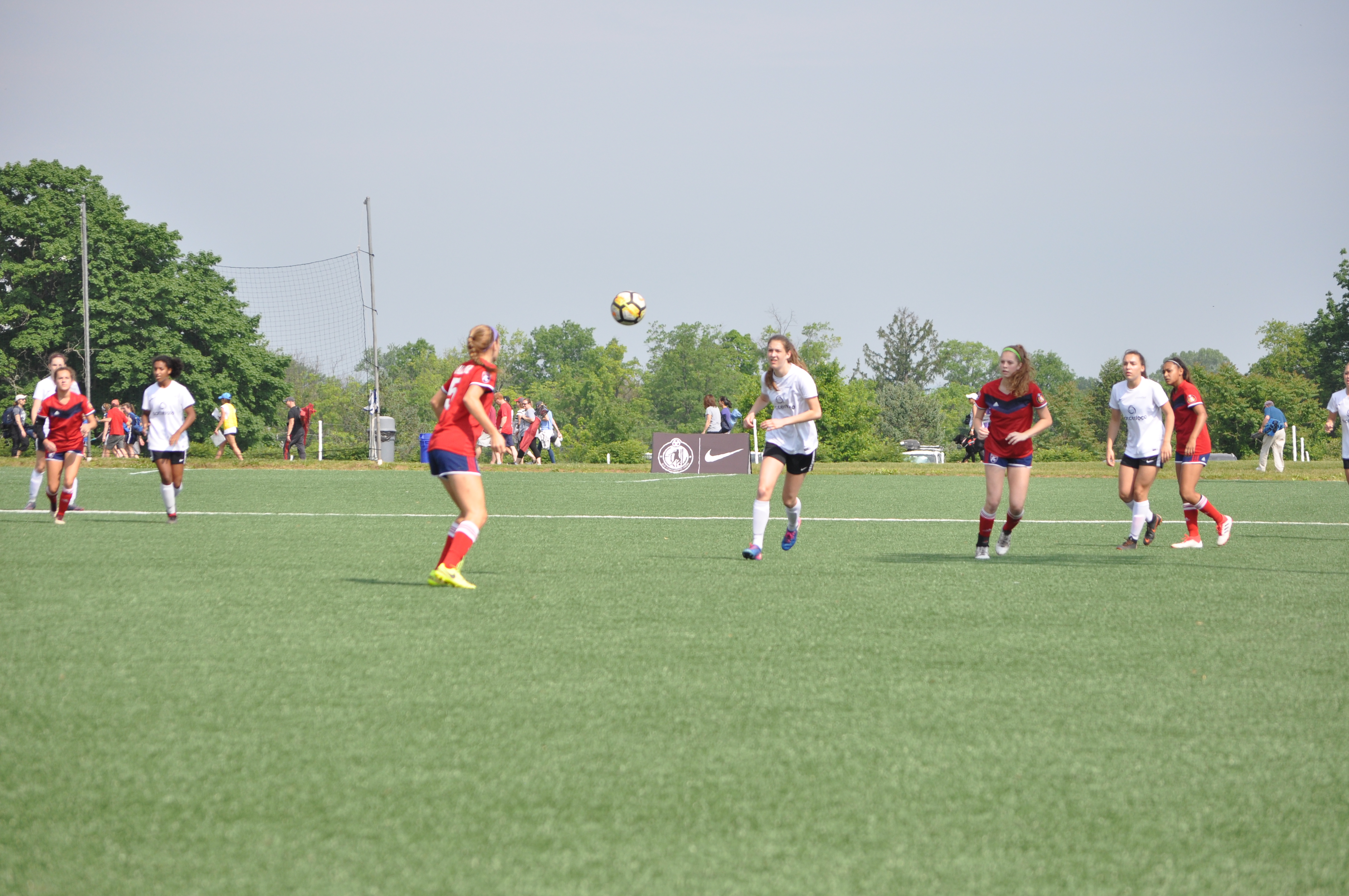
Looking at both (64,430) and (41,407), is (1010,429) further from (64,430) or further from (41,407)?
(41,407)

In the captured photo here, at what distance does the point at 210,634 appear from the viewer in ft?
20.8

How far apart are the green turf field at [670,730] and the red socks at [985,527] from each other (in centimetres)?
121

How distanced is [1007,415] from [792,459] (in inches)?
80.0

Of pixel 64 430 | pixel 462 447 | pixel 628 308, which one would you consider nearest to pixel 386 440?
pixel 628 308

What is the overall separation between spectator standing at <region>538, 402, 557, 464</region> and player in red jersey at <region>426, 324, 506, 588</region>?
3066cm

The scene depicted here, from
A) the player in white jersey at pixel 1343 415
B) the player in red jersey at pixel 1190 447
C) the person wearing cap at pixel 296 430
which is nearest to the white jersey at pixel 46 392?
the player in red jersey at pixel 1190 447

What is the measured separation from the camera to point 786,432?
35.8 ft

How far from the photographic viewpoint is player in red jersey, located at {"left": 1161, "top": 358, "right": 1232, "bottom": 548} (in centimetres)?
1208

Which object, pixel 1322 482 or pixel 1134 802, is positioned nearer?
pixel 1134 802

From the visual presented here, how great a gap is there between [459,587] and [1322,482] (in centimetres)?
2706

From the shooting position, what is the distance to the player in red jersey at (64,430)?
1428 centimetres

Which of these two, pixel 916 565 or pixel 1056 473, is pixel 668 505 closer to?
pixel 916 565

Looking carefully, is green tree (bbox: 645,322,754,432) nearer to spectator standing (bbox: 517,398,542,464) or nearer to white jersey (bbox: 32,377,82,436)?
spectator standing (bbox: 517,398,542,464)

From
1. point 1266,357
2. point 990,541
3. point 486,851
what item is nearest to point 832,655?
point 486,851
